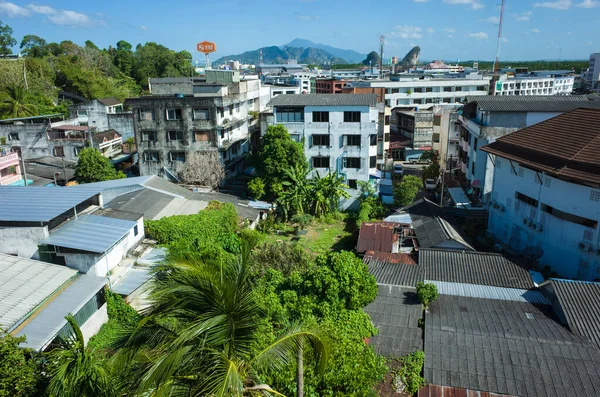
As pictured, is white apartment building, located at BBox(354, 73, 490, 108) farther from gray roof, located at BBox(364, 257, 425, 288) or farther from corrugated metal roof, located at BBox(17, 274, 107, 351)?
corrugated metal roof, located at BBox(17, 274, 107, 351)

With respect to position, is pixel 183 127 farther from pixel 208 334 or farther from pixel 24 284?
pixel 208 334

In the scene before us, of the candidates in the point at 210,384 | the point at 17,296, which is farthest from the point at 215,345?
the point at 17,296

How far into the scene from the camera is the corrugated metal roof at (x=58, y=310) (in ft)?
45.5

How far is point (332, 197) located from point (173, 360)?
2840 cm

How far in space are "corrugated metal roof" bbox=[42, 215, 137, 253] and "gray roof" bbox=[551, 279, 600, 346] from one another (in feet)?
56.1

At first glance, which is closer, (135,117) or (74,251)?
Answer: (74,251)

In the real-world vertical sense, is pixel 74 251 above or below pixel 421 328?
above

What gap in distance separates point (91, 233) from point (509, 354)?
54.1ft

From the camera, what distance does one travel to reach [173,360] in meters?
5.52

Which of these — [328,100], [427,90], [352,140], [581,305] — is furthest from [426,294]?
[427,90]

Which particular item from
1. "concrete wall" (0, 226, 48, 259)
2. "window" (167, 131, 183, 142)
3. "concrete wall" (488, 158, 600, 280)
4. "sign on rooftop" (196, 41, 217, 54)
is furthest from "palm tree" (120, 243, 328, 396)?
"sign on rooftop" (196, 41, 217, 54)

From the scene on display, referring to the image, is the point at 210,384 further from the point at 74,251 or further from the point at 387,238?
the point at 387,238

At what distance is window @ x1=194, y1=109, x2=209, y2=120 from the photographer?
3769 cm

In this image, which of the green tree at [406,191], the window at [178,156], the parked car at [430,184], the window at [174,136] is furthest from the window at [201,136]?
the parked car at [430,184]
